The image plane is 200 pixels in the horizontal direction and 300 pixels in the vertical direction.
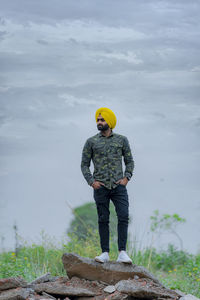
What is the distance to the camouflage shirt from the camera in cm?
665

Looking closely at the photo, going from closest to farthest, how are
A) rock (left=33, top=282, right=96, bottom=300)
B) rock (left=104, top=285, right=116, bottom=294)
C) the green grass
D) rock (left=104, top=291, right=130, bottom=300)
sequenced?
rock (left=104, top=291, right=130, bottom=300) < rock (left=33, top=282, right=96, bottom=300) < rock (left=104, top=285, right=116, bottom=294) < the green grass

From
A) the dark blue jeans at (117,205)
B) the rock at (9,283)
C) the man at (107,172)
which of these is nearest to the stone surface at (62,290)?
the rock at (9,283)

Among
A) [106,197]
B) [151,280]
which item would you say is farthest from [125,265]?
[106,197]

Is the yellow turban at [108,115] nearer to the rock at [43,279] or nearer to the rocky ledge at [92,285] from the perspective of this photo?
the rocky ledge at [92,285]

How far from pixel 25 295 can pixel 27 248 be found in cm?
378

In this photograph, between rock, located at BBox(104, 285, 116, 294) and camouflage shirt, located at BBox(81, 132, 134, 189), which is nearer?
rock, located at BBox(104, 285, 116, 294)

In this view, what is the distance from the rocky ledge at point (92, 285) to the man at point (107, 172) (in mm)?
178

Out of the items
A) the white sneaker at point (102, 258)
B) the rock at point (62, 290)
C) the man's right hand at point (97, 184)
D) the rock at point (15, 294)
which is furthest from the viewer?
the white sneaker at point (102, 258)

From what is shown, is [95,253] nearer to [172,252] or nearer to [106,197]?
[106,197]

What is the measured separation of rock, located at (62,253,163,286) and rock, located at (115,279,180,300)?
0.20 m

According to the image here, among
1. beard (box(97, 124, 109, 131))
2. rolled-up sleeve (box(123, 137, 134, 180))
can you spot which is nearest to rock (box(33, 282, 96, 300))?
rolled-up sleeve (box(123, 137, 134, 180))

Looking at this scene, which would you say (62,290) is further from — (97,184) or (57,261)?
(57,261)

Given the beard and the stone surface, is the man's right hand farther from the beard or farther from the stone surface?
the stone surface

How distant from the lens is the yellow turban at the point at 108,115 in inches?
266
